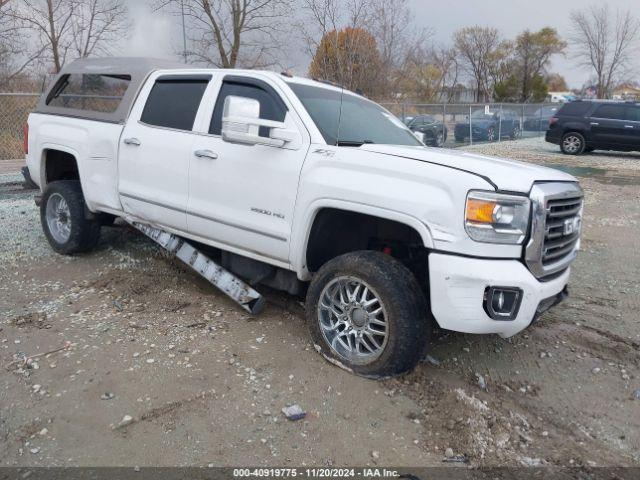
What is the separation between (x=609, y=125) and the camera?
1814 centimetres

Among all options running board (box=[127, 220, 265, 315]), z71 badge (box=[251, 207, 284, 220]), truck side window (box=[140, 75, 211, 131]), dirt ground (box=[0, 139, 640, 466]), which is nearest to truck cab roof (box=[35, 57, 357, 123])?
truck side window (box=[140, 75, 211, 131])

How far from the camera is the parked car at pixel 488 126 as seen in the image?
2123 centimetres

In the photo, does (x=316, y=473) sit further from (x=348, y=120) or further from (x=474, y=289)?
(x=348, y=120)

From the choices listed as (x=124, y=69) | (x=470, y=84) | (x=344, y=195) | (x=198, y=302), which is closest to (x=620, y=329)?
(x=344, y=195)

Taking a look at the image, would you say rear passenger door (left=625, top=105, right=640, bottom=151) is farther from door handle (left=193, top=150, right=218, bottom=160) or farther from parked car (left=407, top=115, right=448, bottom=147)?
door handle (left=193, top=150, right=218, bottom=160)

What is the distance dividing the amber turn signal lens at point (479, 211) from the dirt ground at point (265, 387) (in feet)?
3.65

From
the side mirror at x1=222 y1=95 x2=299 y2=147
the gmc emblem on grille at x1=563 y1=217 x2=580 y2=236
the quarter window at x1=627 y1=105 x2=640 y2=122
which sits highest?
the quarter window at x1=627 y1=105 x2=640 y2=122

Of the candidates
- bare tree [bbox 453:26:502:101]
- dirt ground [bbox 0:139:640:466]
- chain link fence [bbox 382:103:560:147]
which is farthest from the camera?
bare tree [bbox 453:26:502:101]

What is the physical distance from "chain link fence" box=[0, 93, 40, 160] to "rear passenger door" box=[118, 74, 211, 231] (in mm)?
11268

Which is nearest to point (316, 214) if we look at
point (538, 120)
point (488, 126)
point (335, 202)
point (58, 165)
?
point (335, 202)

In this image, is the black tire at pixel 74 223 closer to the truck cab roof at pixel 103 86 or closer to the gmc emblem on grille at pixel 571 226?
the truck cab roof at pixel 103 86

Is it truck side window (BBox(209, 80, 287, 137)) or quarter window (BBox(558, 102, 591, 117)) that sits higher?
quarter window (BBox(558, 102, 591, 117))

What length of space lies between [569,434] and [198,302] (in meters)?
2.99

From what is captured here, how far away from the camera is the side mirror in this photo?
146 inches
